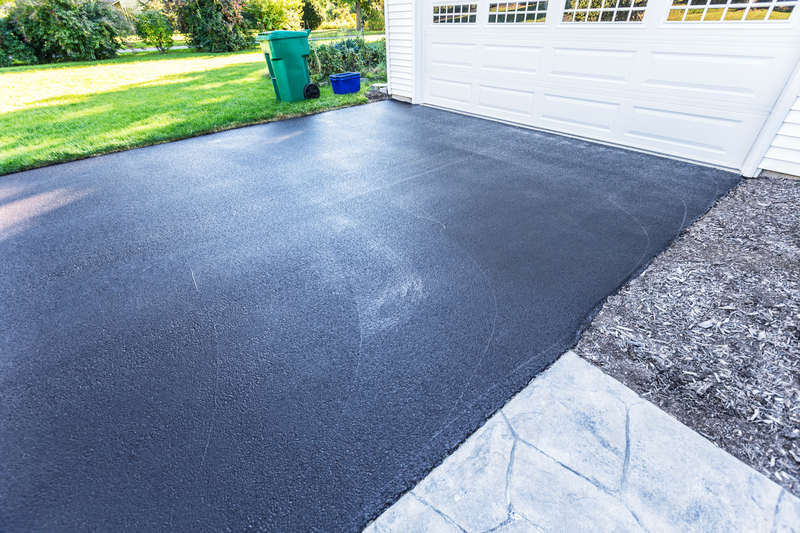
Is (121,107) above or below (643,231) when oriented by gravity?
above

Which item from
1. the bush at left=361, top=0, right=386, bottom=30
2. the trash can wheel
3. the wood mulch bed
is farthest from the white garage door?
the bush at left=361, top=0, right=386, bottom=30

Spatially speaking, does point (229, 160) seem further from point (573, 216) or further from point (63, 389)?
point (573, 216)

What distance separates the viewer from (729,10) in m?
3.54

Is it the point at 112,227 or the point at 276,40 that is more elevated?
the point at 276,40

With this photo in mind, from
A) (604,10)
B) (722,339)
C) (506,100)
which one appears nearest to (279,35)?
(506,100)

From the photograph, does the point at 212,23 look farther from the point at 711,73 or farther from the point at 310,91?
the point at 711,73

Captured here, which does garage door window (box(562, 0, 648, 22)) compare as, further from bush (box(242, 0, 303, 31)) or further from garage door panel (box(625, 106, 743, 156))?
bush (box(242, 0, 303, 31))

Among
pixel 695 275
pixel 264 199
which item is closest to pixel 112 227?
pixel 264 199

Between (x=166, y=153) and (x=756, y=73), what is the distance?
690 cm

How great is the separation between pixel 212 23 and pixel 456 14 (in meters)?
13.8

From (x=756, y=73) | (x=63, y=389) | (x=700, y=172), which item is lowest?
(x=700, y=172)

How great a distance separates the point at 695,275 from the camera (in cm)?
251

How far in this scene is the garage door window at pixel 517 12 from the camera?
15.8 ft

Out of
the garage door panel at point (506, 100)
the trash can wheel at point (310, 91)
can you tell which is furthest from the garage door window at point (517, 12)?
the trash can wheel at point (310, 91)
